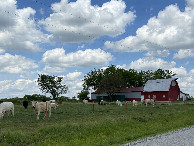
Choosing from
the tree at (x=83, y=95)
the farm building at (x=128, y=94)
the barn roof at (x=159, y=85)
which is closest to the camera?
the barn roof at (x=159, y=85)

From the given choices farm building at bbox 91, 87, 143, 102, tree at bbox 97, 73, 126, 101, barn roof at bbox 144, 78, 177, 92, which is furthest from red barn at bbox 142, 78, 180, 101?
tree at bbox 97, 73, 126, 101

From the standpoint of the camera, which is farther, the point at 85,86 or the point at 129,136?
the point at 85,86

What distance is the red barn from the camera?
75.6 metres

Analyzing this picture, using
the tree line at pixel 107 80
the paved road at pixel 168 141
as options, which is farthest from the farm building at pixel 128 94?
the paved road at pixel 168 141

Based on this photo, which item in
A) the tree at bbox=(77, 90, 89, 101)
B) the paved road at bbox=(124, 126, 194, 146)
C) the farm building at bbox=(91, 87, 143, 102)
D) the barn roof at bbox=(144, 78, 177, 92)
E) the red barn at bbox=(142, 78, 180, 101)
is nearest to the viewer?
the paved road at bbox=(124, 126, 194, 146)

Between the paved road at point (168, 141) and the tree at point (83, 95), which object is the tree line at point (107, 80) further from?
the paved road at point (168, 141)

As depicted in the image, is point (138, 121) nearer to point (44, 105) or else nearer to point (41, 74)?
point (44, 105)

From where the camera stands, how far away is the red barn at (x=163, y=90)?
7562cm

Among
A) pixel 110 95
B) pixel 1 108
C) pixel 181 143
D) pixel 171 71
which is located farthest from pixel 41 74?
pixel 181 143

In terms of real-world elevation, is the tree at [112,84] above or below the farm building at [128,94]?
above

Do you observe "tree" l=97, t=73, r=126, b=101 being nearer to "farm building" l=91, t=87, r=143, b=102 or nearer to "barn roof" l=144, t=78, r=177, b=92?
"farm building" l=91, t=87, r=143, b=102

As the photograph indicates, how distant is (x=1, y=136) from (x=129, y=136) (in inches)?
260

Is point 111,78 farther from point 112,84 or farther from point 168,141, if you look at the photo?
A: point 168,141

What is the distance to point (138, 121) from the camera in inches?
788
